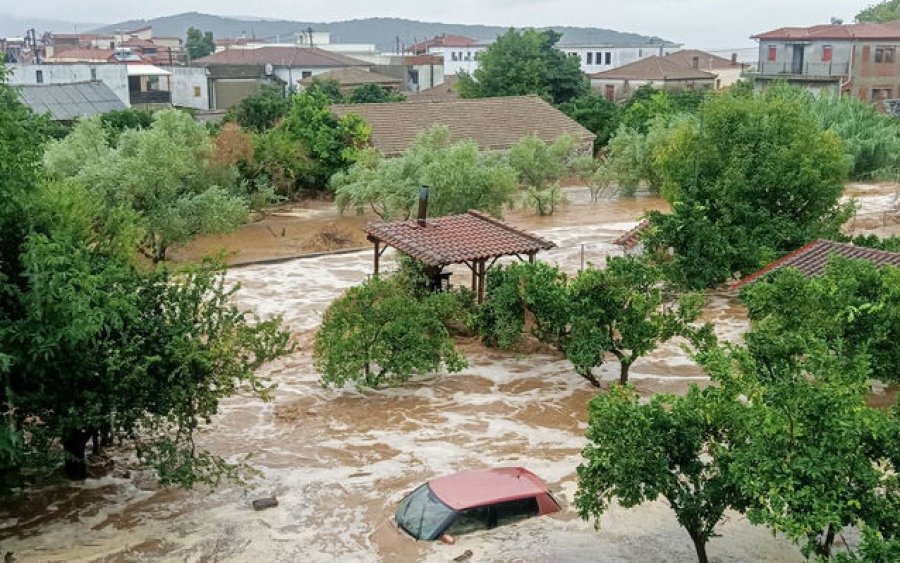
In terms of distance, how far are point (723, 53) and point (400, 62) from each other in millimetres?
52014

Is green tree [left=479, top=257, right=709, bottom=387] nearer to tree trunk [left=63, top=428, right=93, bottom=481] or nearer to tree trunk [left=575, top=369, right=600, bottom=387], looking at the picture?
tree trunk [left=575, top=369, right=600, bottom=387]

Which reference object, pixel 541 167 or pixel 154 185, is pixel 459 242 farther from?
pixel 541 167

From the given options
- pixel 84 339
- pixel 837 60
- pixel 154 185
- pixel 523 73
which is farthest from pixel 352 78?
pixel 84 339

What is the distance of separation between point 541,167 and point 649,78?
36839 mm

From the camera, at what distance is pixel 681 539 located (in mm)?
13508

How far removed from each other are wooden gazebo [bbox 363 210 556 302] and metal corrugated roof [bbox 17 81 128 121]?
33.2 meters

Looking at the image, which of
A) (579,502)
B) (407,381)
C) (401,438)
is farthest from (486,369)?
(579,502)

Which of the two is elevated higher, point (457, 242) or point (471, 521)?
point (457, 242)

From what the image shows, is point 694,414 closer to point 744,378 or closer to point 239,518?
point 744,378

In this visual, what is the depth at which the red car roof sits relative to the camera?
42.9ft

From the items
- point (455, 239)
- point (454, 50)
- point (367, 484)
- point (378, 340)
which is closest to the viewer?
point (367, 484)

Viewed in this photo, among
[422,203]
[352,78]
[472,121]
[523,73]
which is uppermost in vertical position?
[352,78]

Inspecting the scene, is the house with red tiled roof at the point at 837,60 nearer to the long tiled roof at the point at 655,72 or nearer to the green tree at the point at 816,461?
the long tiled roof at the point at 655,72

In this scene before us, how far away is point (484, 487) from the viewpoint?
528 inches
